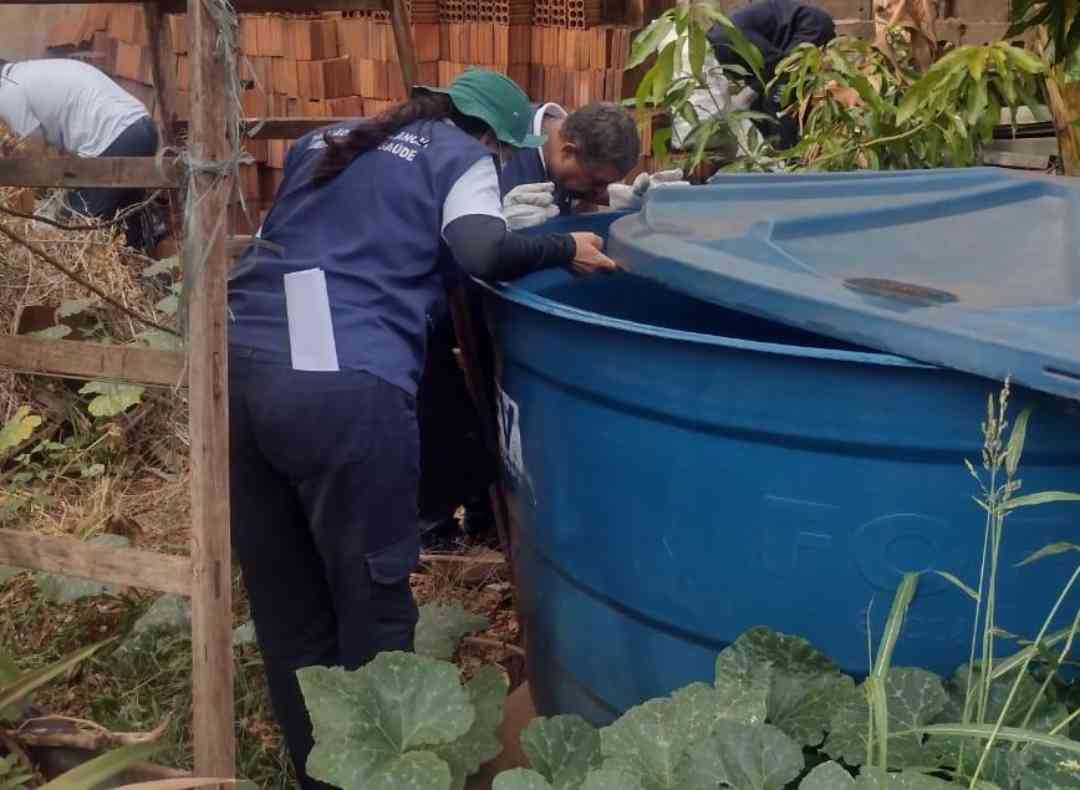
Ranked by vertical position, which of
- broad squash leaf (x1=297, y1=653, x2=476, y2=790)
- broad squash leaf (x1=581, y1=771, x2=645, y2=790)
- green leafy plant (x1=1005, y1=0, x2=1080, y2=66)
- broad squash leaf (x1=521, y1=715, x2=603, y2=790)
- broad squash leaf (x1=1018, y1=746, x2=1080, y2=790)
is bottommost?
broad squash leaf (x1=521, y1=715, x2=603, y2=790)

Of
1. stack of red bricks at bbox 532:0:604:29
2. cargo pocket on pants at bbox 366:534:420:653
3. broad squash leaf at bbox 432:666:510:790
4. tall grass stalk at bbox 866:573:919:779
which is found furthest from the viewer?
stack of red bricks at bbox 532:0:604:29

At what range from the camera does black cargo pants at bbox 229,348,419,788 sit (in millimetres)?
2000

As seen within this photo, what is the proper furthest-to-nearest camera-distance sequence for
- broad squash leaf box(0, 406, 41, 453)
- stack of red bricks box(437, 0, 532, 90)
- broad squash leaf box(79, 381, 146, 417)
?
1. stack of red bricks box(437, 0, 532, 90)
2. broad squash leaf box(79, 381, 146, 417)
3. broad squash leaf box(0, 406, 41, 453)

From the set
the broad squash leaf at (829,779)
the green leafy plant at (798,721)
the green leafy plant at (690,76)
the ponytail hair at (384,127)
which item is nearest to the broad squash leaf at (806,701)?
the green leafy plant at (798,721)

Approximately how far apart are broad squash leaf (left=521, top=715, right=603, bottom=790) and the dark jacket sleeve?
0.73 meters

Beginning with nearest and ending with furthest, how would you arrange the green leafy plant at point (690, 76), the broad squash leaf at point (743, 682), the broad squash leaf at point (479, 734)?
the broad squash leaf at point (743, 682) < the broad squash leaf at point (479, 734) < the green leafy plant at point (690, 76)

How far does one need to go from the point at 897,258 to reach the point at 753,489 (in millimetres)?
453

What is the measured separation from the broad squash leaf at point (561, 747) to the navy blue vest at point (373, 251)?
0.60 m

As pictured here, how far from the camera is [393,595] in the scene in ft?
7.04

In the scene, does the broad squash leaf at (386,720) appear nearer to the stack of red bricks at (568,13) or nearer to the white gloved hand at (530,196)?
the white gloved hand at (530,196)

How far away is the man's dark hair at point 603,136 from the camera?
2746 mm

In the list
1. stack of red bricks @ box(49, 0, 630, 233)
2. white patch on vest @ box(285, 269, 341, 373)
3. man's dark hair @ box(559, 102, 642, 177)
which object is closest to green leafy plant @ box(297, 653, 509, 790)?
white patch on vest @ box(285, 269, 341, 373)

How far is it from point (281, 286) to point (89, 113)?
3.22 meters

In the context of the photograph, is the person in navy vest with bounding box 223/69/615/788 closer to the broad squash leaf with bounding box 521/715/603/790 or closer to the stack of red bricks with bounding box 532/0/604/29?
the broad squash leaf with bounding box 521/715/603/790
